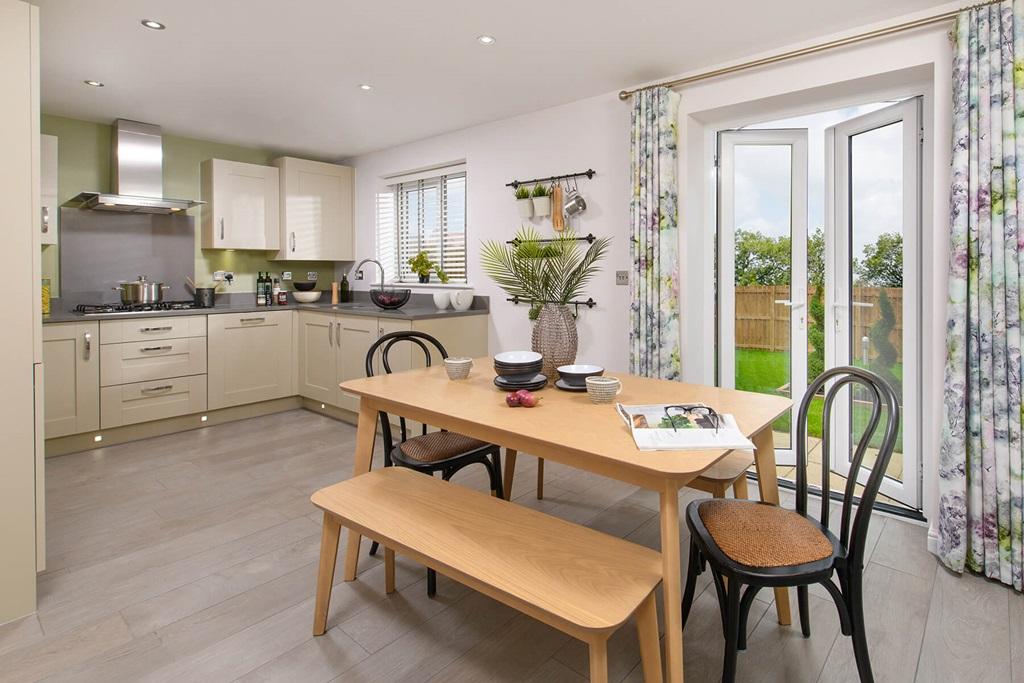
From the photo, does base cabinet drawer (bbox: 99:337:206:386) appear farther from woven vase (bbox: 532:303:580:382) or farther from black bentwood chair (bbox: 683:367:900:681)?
black bentwood chair (bbox: 683:367:900:681)

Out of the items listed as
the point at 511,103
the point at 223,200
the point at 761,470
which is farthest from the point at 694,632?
the point at 223,200

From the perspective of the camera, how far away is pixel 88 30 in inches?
108

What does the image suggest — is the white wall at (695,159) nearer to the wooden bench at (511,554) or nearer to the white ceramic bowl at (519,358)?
the white ceramic bowl at (519,358)

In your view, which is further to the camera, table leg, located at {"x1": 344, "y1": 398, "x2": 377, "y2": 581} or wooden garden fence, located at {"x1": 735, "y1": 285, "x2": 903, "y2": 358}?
wooden garden fence, located at {"x1": 735, "y1": 285, "x2": 903, "y2": 358}

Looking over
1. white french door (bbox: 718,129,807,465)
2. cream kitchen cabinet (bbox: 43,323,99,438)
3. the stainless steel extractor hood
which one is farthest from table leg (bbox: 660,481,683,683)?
the stainless steel extractor hood

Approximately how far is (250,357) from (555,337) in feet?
11.3

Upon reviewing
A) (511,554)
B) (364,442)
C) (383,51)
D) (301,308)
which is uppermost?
(383,51)

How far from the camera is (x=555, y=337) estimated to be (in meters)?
2.22

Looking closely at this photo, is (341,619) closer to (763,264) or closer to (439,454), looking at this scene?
(439,454)

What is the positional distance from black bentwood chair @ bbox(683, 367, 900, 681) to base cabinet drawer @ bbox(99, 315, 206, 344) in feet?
13.3

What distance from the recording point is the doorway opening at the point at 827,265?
2867 millimetres

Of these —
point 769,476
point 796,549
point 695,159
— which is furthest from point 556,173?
point 796,549

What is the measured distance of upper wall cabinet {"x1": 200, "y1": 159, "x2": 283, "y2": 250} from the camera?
4.73 metres

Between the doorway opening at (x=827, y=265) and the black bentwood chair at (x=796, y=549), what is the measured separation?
148 cm
